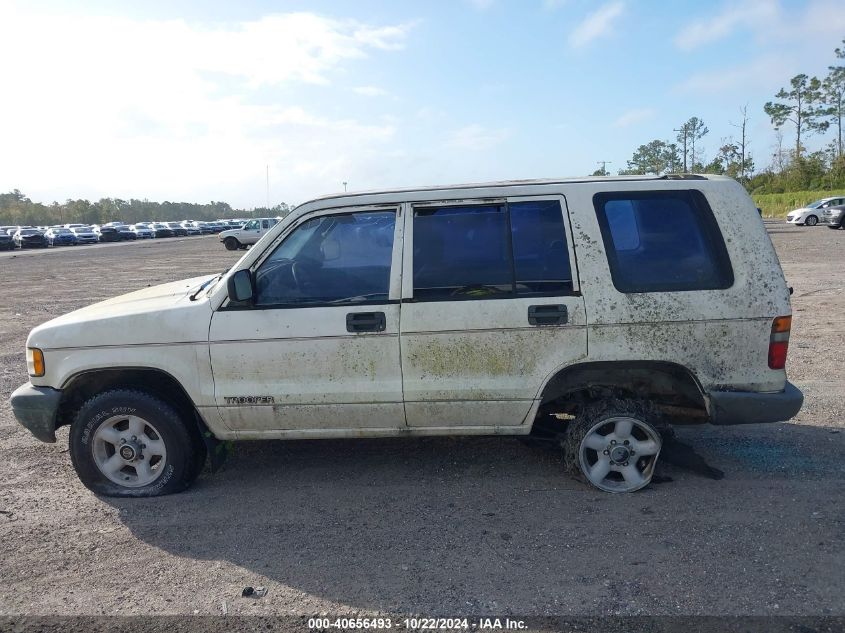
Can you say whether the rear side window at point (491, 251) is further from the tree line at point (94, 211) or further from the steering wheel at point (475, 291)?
the tree line at point (94, 211)

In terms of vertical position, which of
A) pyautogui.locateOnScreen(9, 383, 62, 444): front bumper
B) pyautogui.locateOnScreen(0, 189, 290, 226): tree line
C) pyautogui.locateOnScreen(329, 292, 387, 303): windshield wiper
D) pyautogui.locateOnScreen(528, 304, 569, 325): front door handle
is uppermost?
pyautogui.locateOnScreen(0, 189, 290, 226): tree line

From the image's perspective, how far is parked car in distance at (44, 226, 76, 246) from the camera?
2017 inches

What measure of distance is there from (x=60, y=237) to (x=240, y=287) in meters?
55.0

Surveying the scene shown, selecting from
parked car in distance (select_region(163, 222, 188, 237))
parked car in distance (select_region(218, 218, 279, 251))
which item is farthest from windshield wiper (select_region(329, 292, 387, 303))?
parked car in distance (select_region(163, 222, 188, 237))

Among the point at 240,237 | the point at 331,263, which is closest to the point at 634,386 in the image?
the point at 331,263

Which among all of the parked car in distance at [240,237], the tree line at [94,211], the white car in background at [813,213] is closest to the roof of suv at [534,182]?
the parked car in distance at [240,237]

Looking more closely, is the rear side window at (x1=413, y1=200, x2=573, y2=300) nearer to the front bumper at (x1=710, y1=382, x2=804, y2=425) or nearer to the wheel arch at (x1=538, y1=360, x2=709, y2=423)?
the wheel arch at (x1=538, y1=360, x2=709, y2=423)

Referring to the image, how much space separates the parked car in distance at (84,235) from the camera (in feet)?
179

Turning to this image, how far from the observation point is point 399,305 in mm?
4273

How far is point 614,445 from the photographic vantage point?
443 cm

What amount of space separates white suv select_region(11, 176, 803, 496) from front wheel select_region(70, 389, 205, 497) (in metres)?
0.01

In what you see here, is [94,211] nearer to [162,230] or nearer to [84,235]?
[162,230]

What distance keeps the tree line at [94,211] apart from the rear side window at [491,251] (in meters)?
85.5

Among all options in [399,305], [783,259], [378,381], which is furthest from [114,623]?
[783,259]
